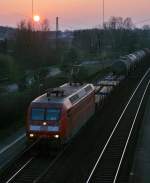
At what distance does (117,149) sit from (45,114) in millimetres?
4431

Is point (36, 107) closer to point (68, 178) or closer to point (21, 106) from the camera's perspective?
point (68, 178)

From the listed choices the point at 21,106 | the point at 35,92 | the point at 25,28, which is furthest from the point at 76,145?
the point at 25,28

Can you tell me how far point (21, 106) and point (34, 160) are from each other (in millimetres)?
11762

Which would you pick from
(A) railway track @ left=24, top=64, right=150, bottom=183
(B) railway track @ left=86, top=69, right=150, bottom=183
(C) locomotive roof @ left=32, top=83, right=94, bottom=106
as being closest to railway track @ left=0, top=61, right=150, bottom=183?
(A) railway track @ left=24, top=64, right=150, bottom=183

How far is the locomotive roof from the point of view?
24.8 meters

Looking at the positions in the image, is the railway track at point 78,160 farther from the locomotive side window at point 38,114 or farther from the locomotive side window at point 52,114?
the locomotive side window at point 38,114

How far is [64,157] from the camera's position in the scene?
24.1m

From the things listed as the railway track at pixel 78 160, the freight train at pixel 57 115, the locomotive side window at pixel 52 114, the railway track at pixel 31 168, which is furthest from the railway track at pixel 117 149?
the locomotive side window at pixel 52 114

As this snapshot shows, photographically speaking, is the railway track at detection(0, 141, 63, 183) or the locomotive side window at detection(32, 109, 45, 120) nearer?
the railway track at detection(0, 141, 63, 183)

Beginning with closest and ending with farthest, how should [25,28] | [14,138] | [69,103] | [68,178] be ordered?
[68,178] < [69,103] < [14,138] < [25,28]

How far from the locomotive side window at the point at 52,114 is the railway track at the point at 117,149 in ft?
9.26

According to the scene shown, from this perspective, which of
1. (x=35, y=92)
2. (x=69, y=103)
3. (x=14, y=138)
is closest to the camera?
(x=69, y=103)

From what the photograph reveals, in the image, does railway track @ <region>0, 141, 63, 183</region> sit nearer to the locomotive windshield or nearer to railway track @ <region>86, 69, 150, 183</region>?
the locomotive windshield

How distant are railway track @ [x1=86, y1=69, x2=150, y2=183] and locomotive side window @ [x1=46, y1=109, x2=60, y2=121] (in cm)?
282
